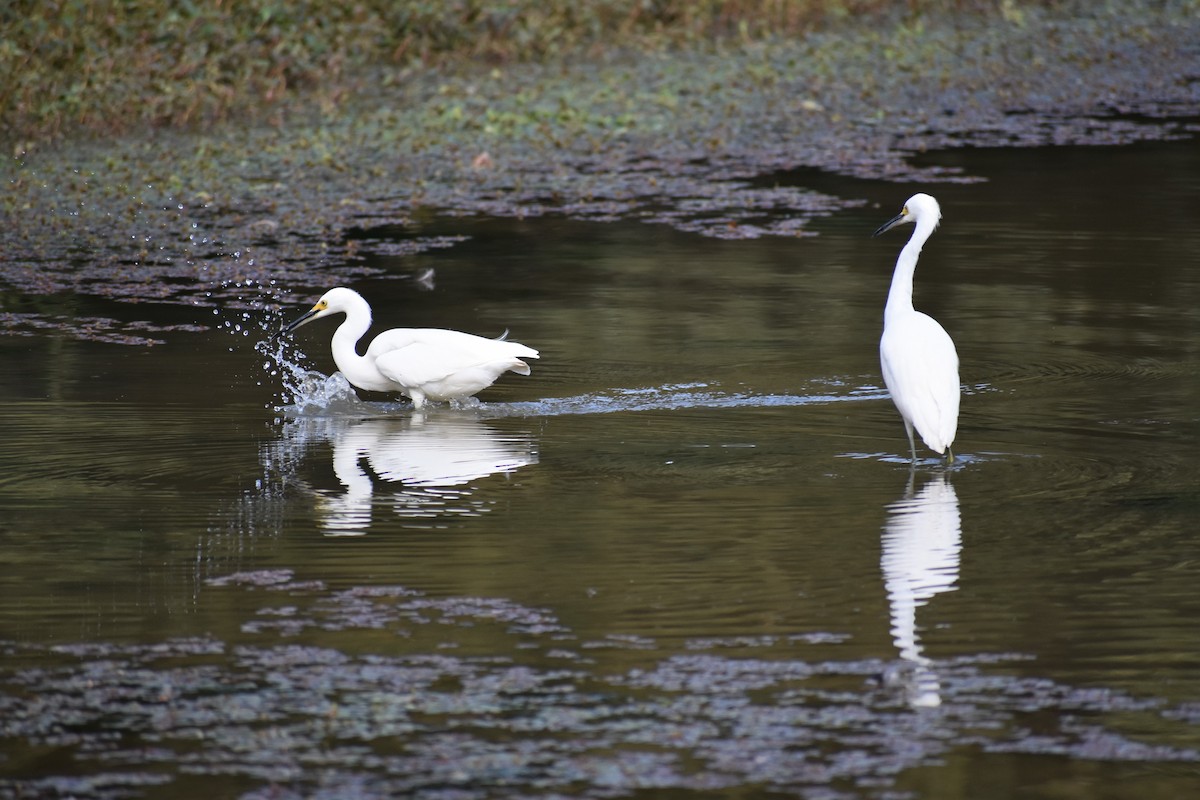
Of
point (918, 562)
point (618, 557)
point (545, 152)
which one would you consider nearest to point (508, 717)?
point (618, 557)

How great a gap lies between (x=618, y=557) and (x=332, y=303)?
3.96 m

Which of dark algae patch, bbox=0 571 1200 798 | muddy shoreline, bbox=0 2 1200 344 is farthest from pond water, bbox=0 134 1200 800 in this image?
muddy shoreline, bbox=0 2 1200 344

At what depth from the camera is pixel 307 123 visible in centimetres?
1766

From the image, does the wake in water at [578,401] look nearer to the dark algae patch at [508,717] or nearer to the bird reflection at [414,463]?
the bird reflection at [414,463]

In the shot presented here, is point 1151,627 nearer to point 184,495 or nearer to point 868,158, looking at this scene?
point 184,495

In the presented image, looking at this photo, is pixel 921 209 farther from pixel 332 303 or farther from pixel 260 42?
pixel 260 42

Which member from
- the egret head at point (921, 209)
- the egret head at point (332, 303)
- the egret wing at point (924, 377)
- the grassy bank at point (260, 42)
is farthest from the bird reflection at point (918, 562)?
the grassy bank at point (260, 42)

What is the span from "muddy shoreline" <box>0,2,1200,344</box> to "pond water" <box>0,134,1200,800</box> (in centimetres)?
128

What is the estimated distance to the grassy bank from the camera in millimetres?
16734

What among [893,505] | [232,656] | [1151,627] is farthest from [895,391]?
[232,656]

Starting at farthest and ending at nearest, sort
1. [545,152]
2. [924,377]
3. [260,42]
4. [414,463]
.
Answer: [260,42], [545,152], [414,463], [924,377]

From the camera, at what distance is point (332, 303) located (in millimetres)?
9969

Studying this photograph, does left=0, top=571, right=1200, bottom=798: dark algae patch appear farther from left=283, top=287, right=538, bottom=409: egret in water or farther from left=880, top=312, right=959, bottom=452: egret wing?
left=283, top=287, right=538, bottom=409: egret in water

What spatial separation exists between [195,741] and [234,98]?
45.9ft
